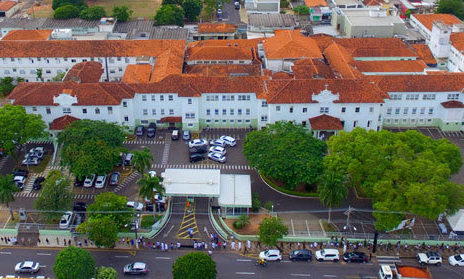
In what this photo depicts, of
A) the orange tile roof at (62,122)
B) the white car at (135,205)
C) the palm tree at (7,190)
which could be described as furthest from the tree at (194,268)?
the orange tile roof at (62,122)

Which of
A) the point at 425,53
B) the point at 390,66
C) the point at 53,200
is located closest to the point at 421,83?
the point at 390,66

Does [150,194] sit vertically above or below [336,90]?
below

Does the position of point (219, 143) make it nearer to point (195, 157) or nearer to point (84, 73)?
point (195, 157)

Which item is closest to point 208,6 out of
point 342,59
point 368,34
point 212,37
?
point 212,37

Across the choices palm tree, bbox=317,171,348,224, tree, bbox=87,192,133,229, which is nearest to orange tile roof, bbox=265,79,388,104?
palm tree, bbox=317,171,348,224

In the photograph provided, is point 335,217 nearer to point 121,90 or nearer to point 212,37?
point 121,90

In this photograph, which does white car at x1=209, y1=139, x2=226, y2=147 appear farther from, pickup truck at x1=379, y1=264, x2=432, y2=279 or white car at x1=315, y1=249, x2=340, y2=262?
pickup truck at x1=379, y1=264, x2=432, y2=279
